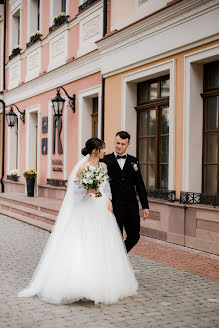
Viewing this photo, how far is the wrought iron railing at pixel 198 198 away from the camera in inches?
314

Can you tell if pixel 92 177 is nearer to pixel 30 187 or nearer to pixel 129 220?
pixel 129 220

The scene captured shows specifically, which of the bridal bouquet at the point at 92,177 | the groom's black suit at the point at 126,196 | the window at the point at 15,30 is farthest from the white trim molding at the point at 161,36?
the window at the point at 15,30

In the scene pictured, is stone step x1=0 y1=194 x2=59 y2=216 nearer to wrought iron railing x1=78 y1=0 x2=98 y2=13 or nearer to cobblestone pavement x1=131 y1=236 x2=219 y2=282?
cobblestone pavement x1=131 y1=236 x2=219 y2=282

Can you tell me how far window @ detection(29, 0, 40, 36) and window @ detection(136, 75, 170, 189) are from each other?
7.90 meters

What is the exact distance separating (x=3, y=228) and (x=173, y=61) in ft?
17.8

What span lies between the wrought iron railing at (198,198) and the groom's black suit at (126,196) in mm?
2074

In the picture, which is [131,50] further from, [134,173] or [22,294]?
[22,294]

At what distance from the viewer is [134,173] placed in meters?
6.28

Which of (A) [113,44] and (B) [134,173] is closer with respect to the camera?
(B) [134,173]

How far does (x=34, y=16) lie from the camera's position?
17.1m

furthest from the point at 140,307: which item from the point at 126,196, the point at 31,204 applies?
the point at 31,204

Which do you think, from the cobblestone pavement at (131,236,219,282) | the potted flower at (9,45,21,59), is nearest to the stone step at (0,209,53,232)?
the cobblestone pavement at (131,236,219,282)

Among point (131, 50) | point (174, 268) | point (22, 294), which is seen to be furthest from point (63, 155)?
point (22, 294)

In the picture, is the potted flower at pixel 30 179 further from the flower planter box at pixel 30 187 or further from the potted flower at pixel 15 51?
the potted flower at pixel 15 51
